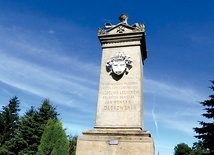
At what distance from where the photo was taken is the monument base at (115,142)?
6910 millimetres

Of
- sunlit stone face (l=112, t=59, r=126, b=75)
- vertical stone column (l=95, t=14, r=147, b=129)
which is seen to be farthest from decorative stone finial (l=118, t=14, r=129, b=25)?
sunlit stone face (l=112, t=59, r=126, b=75)

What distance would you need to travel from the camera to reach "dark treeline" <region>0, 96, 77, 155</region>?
1025 inches

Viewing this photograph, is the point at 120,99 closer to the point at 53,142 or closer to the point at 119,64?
the point at 119,64

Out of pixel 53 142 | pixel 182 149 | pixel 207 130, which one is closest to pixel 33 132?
pixel 53 142

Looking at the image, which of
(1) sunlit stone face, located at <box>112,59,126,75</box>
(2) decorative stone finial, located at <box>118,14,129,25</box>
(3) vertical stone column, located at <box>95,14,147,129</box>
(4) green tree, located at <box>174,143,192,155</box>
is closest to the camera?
(3) vertical stone column, located at <box>95,14,147,129</box>

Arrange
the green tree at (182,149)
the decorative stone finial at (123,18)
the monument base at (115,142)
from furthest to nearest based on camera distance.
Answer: the green tree at (182,149) < the decorative stone finial at (123,18) < the monument base at (115,142)

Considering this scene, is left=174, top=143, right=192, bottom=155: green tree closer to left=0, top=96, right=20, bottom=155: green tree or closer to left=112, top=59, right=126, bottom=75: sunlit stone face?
left=0, top=96, right=20, bottom=155: green tree

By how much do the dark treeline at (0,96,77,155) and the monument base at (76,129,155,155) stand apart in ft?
64.4

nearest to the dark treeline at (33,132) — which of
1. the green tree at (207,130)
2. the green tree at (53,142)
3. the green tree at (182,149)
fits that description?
the green tree at (53,142)

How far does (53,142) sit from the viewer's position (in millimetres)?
26109

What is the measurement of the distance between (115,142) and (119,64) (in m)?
2.98

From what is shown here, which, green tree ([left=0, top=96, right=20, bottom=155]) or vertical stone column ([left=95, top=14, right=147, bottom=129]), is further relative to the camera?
green tree ([left=0, top=96, right=20, bottom=155])

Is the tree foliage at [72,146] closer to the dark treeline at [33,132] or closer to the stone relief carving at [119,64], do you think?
the dark treeline at [33,132]

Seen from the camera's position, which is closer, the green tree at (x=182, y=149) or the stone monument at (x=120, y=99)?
the stone monument at (x=120, y=99)
